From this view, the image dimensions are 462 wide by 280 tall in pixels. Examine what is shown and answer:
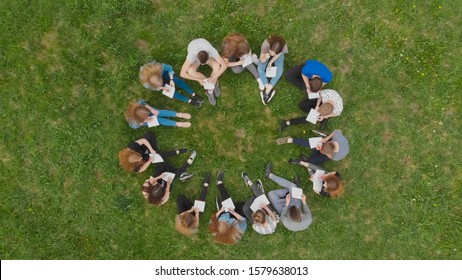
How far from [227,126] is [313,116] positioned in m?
1.86

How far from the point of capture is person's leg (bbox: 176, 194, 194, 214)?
7543mm

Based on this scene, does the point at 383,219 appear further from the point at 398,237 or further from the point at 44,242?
the point at 44,242

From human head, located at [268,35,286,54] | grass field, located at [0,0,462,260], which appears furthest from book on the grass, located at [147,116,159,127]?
human head, located at [268,35,286,54]

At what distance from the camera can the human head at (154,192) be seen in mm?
6957

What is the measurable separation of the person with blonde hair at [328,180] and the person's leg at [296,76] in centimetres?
155

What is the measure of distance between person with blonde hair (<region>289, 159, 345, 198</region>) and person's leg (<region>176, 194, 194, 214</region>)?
7.92ft

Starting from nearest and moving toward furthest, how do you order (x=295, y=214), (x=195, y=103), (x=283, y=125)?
1. (x=295, y=214)
2. (x=283, y=125)
3. (x=195, y=103)

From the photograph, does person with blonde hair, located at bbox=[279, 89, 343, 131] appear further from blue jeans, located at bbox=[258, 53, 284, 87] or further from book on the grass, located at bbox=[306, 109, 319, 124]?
blue jeans, located at bbox=[258, 53, 284, 87]

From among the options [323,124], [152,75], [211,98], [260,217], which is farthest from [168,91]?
[323,124]

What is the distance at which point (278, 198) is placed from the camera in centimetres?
758

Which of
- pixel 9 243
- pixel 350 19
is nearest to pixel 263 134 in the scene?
pixel 350 19

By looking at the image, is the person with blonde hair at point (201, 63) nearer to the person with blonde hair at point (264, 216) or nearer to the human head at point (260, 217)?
the person with blonde hair at point (264, 216)

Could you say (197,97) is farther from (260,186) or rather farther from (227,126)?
(260,186)

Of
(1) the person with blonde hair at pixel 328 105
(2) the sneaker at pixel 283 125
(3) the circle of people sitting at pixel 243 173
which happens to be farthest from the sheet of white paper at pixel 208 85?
(1) the person with blonde hair at pixel 328 105
